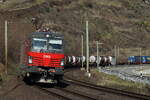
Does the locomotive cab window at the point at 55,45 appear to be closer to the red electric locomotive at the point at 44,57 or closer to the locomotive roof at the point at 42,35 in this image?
the red electric locomotive at the point at 44,57

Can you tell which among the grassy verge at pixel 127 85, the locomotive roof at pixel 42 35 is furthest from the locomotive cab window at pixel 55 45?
the grassy verge at pixel 127 85

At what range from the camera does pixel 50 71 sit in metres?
20.5

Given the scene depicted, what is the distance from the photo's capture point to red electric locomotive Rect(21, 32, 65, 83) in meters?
20.4

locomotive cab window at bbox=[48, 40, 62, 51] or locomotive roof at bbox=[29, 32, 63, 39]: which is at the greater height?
locomotive roof at bbox=[29, 32, 63, 39]

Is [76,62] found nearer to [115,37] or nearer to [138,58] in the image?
[138,58]

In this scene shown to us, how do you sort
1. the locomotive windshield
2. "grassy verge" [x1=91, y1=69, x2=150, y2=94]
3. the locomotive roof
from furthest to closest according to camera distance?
"grassy verge" [x1=91, y1=69, x2=150, y2=94] < the locomotive roof < the locomotive windshield

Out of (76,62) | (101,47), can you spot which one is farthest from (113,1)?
(76,62)

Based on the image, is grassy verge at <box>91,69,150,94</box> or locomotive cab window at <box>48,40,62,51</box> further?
grassy verge at <box>91,69,150,94</box>

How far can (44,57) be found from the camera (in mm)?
20516

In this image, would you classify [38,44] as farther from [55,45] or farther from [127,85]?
[127,85]

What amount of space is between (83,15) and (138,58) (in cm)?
3671

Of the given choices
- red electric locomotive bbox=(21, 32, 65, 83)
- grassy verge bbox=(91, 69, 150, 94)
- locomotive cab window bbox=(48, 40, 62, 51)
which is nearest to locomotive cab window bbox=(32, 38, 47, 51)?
red electric locomotive bbox=(21, 32, 65, 83)

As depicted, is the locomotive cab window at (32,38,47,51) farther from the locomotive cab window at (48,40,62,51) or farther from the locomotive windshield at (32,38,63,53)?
the locomotive cab window at (48,40,62,51)

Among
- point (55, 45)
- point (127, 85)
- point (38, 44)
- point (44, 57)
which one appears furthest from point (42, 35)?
point (127, 85)
